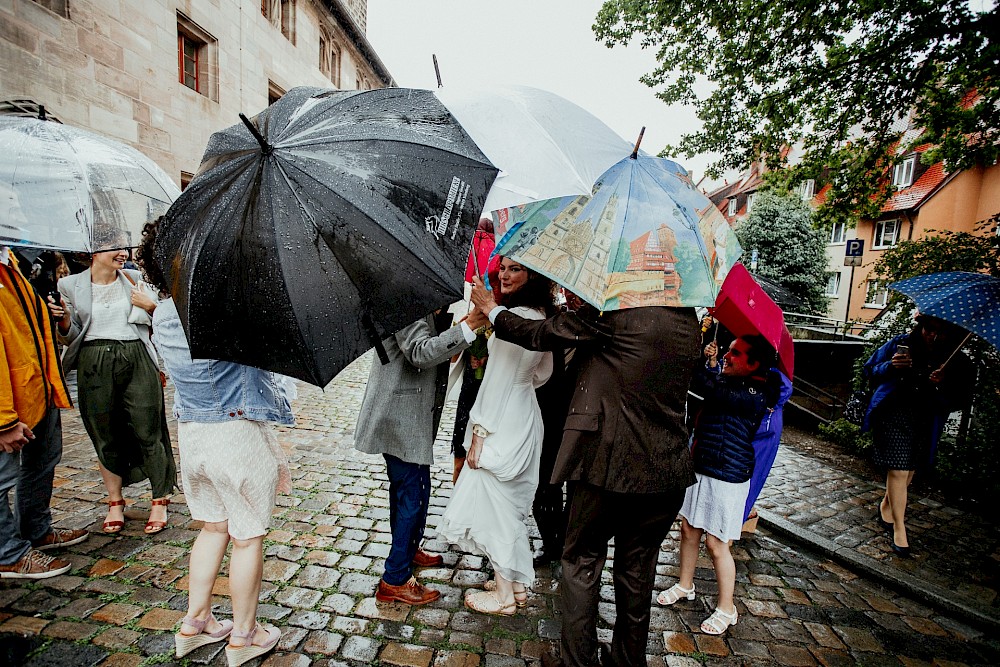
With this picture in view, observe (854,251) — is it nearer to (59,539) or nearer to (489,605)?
(489,605)

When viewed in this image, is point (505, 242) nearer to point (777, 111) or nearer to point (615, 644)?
point (615, 644)

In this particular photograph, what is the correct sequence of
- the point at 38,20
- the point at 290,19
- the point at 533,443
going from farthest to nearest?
1. the point at 290,19
2. the point at 38,20
3. the point at 533,443

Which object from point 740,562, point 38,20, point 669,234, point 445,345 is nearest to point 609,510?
point 445,345

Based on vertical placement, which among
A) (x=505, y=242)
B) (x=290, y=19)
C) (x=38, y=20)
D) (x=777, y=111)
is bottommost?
(x=505, y=242)

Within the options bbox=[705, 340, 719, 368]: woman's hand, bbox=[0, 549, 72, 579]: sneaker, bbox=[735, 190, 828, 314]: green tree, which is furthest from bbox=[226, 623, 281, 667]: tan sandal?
bbox=[735, 190, 828, 314]: green tree

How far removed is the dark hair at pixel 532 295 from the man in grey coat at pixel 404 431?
38cm

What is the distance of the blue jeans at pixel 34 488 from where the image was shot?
309cm

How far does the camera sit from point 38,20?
8.37 m

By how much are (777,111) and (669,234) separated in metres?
6.11

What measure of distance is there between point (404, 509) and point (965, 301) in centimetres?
363

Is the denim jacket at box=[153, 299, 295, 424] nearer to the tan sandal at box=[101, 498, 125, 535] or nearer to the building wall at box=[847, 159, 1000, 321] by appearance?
the tan sandal at box=[101, 498, 125, 535]

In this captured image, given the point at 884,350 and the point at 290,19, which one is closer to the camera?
the point at 884,350

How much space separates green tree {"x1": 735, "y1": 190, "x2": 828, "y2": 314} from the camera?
2283 centimetres

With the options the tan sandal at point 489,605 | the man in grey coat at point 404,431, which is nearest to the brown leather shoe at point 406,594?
the man in grey coat at point 404,431
